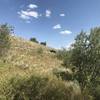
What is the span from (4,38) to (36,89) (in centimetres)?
2024

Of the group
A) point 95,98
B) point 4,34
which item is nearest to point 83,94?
point 95,98

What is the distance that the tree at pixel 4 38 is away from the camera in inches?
1396

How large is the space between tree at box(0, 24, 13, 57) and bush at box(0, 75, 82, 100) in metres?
18.9

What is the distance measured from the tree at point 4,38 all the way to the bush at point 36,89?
18907 millimetres

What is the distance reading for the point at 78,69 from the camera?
76.7 ft

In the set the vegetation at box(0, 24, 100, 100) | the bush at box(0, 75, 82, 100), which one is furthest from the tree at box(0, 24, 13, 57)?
the bush at box(0, 75, 82, 100)

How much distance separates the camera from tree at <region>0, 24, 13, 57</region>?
35469 mm

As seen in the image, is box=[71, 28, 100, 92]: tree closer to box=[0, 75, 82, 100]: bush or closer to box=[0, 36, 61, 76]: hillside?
box=[0, 36, 61, 76]: hillside

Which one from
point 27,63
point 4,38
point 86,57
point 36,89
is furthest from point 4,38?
point 36,89

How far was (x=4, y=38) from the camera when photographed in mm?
35375

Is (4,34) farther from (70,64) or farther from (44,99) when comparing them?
(44,99)

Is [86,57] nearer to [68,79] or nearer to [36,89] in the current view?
[68,79]

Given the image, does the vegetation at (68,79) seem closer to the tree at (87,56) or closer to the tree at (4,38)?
the tree at (87,56)

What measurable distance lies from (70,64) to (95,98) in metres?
6.13
